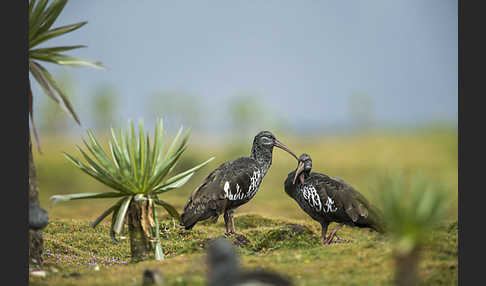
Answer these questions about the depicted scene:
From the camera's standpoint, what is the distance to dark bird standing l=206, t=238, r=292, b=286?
4781mm

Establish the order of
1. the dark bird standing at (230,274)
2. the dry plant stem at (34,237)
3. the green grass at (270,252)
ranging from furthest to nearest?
1. the dry plant stem at (34,237)
2. the green grass at (270,252)
3. the dark bird standing at (230,274)

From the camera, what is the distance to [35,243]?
820 centimetres

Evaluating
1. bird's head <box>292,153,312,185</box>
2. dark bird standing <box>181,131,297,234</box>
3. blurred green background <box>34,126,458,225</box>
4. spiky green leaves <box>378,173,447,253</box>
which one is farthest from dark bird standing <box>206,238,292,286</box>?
blurred green background <box>34,126,458,225</box>

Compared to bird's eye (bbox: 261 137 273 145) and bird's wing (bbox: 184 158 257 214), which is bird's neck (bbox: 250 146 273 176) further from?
bird's wing (bbox: 184 158 257 214)

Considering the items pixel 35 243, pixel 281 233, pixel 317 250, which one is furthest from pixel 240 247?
pixel 35 243

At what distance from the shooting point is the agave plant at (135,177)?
841 cm

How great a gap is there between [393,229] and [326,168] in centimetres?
2198

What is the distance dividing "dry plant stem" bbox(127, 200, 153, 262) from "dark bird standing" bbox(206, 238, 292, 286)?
387cm

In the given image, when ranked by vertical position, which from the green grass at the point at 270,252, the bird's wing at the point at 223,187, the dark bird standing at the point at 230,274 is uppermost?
the bird's wing at the point at 223,187

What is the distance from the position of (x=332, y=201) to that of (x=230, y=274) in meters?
4.74

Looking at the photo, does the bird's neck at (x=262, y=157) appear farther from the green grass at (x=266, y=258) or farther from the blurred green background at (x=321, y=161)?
the blurred green background at (x=321, y=161)

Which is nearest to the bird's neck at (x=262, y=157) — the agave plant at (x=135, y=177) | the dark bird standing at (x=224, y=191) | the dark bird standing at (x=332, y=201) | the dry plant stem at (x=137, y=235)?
the dark bird standing at (x=224, y=191)

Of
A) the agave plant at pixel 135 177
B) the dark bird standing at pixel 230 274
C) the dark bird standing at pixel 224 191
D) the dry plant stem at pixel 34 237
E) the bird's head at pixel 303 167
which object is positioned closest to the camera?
the dark bird standing at pixel 230 274

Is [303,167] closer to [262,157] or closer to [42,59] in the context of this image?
[262,157]
